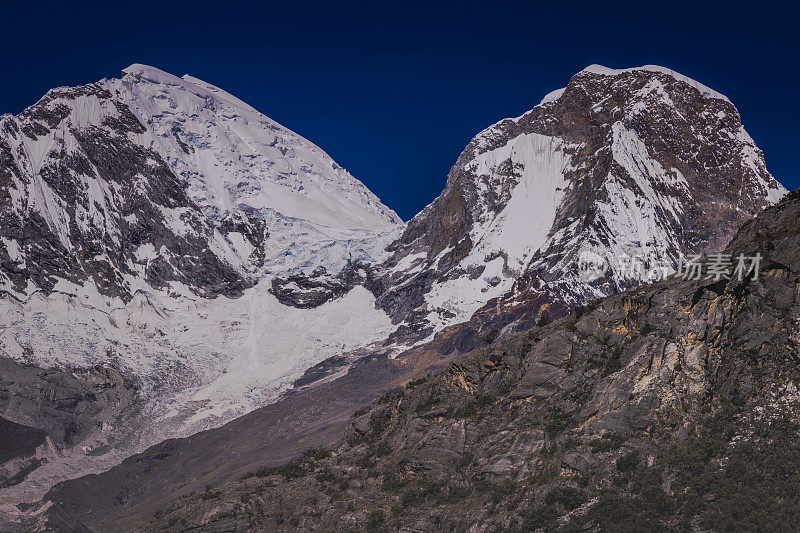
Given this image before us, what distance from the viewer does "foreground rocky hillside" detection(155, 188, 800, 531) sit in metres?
54.0

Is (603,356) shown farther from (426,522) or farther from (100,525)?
(100,525)

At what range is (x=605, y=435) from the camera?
58.4 m

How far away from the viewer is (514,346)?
231ft

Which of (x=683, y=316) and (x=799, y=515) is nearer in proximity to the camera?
(x=799, y=515)

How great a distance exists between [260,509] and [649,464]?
27851mm

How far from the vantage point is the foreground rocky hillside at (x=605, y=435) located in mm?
54000

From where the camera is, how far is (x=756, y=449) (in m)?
53.8

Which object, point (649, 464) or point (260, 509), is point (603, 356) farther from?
point (260, 509)

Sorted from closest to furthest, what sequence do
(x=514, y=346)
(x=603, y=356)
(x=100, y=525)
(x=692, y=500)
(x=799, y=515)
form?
(x=799, y=515) → (x=692, y=500) → (x=603, y=356) → (x=514, y=346) → (x=100, y=525)

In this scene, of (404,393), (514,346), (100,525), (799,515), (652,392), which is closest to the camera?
(799,515)

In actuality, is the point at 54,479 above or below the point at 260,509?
above

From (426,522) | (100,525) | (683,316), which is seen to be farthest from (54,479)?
(683,316)

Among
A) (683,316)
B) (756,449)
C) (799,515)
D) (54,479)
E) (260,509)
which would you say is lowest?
(799,515)

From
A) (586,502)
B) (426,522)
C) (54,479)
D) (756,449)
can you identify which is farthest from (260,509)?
(54,479)
